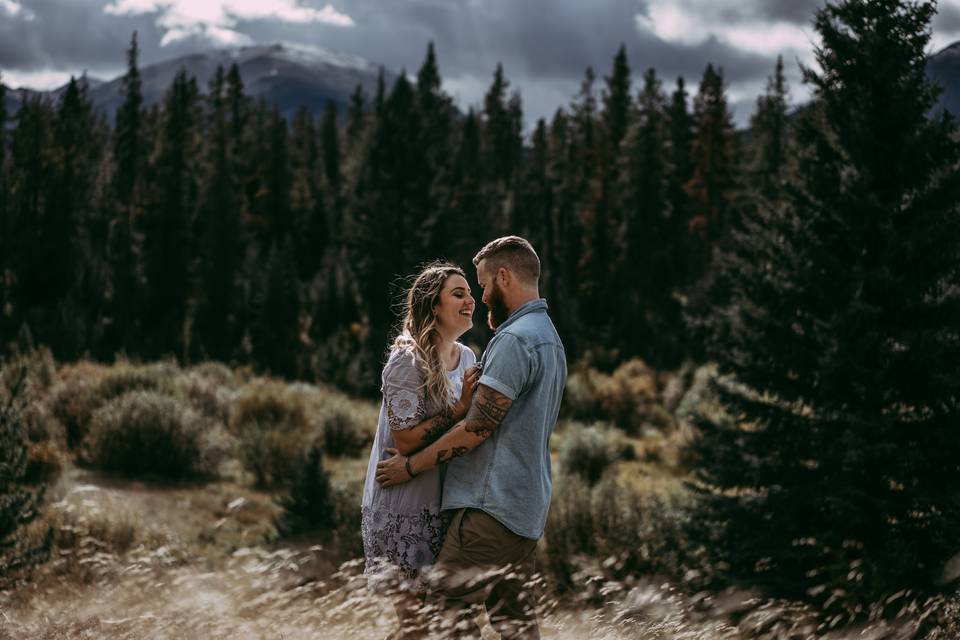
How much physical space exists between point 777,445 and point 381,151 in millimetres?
30492

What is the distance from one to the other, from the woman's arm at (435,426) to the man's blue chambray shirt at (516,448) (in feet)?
0.35

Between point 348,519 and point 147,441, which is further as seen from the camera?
point 147,441

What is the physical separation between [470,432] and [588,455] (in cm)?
1281

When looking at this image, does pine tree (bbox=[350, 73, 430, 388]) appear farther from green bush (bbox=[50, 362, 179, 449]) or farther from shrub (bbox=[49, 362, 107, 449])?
shrub (bbox=[49, 362, 107, 449])

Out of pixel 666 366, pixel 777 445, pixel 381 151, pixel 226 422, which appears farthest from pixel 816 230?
pixel 381 151

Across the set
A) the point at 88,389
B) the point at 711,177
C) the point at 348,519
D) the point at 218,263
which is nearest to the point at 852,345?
the point at 348,519

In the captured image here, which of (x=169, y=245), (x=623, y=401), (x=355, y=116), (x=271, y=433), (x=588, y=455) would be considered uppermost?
(x=355, y=116)

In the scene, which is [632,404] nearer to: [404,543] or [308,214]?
[404,543]

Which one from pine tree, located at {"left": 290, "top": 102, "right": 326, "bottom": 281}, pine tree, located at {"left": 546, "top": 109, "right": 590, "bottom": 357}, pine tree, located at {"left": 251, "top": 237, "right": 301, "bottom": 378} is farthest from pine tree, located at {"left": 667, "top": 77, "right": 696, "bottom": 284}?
pine tree, located at {"left": 251, "top": 237, "right": 301, "bottom": 378}

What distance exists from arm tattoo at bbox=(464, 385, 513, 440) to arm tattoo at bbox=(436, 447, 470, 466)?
90 millimetres

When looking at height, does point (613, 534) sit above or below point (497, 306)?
below

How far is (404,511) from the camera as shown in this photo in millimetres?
3197

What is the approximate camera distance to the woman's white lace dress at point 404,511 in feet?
10.4

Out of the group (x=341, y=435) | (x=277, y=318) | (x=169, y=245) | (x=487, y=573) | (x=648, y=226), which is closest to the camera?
(x=487, y=573)
